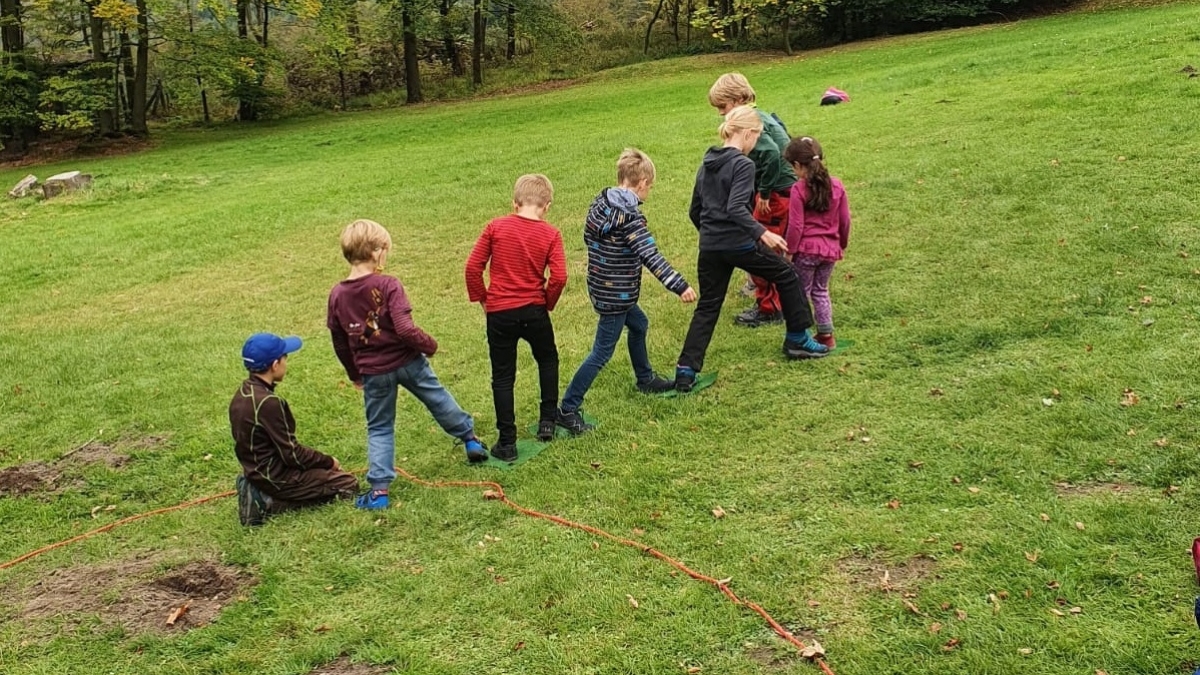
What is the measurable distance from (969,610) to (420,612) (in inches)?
95.0

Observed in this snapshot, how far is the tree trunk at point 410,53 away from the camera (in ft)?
101

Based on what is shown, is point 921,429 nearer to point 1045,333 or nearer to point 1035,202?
point 1045,333

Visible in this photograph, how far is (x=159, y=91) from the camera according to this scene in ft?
111

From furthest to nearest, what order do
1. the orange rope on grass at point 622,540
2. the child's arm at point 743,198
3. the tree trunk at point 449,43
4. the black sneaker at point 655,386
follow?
the tree trunk at point 449,43 < the black sneaker at point 655,386 < the child's arm at point 743,198 < the orange rope on grass at point 622,540

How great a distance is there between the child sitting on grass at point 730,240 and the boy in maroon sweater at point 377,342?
1915 millimetres

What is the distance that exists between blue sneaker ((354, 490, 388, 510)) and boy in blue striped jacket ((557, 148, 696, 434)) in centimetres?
131

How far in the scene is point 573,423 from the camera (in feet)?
18.9

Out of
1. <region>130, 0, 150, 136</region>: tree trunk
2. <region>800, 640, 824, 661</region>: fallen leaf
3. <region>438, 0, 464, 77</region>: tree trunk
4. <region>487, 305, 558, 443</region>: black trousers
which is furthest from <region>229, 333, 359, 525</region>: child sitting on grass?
<region>438, 0, 464, 77</region>: tree trunk

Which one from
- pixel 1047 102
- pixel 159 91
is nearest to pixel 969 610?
pixel 1047 102

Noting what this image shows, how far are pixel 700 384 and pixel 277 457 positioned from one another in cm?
291

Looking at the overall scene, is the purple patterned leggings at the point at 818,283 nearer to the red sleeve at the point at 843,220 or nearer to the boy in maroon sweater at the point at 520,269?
the red sleeve at the point at 843,220

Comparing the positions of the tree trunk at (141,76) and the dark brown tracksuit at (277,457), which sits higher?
the tree trunk at (141,76)

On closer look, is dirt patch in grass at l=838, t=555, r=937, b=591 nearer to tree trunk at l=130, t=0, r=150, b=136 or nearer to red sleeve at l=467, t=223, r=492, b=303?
red sleeve at l=467, t=223, r=492, b=303

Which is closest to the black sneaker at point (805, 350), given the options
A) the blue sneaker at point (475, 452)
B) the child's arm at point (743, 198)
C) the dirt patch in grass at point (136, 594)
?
the child's arm at point (743, 198)
